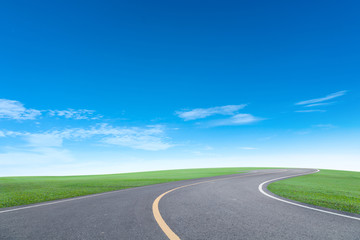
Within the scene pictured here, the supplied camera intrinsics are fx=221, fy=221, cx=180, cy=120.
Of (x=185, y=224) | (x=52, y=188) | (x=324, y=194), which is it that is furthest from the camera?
(x=52, y=188)

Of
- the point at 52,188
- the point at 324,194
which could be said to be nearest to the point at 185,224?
the point at 324,194

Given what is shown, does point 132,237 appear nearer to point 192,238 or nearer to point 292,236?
point 192,238

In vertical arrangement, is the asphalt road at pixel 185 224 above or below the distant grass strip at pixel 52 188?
below

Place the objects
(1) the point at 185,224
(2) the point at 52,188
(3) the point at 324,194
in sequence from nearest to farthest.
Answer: (1) the point at 185,224 < (3) the point at 324,194 < (2) the point at 52,188

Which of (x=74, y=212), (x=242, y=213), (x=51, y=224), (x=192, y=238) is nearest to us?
(x=192, y=238)

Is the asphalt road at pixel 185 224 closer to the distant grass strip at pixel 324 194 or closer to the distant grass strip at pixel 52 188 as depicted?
the distant grass strip at pixel 324 194

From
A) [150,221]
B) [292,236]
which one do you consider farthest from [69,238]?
[292,236]

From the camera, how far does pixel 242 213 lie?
6.09m

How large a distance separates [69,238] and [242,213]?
4.27 m

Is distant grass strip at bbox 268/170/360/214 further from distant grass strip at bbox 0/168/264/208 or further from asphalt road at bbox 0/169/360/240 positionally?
distant grass strip at bbox 0/168/264/208

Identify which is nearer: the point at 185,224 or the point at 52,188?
the point at 185,224

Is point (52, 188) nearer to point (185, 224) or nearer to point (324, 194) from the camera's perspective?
point (185, 224)

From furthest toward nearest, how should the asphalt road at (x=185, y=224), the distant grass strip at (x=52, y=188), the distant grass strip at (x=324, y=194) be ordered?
1. the distant grass strip at (x=52, y=188)
2. the distant grass strip at (x=324, y=194)
3. the asphalt road at (x=185, y=224)

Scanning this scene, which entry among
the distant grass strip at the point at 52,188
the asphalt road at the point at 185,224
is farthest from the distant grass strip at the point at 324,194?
the distant grass strip at the point at 52,188
